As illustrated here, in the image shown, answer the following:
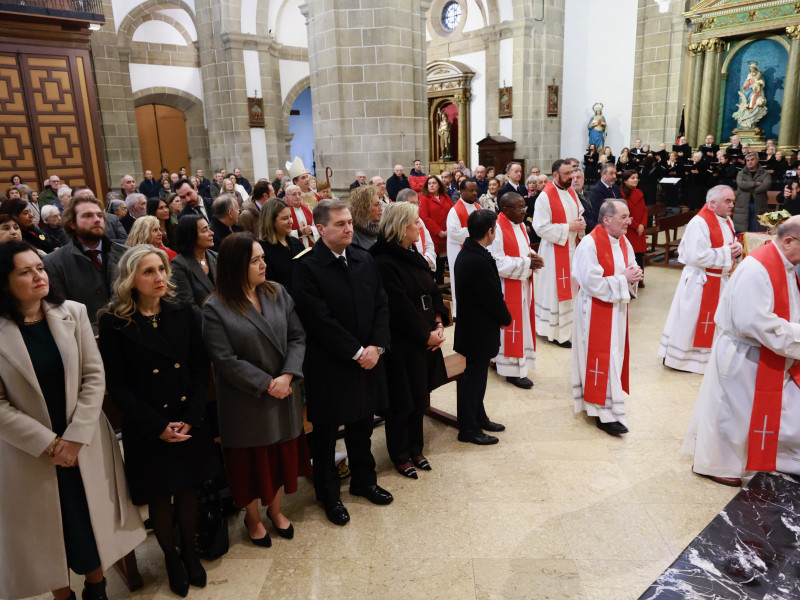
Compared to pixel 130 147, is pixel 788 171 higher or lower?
lower

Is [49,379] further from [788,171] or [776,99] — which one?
[776,99]

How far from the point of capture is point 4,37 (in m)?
10.3

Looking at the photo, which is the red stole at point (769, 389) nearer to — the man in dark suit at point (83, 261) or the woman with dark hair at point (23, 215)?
the man in dark suit at point (83, 261)

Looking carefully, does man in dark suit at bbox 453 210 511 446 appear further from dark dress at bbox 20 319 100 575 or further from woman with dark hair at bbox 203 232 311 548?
dark dress at bbox 20 319 100 575

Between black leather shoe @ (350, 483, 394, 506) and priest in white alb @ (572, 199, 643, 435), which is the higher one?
priest in white alb @ (572, 199, 643, 435)

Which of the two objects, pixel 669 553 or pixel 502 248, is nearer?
pixel 669 553

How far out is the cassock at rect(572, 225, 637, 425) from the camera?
157 inches

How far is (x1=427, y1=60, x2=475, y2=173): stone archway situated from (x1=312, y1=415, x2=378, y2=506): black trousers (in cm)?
1452

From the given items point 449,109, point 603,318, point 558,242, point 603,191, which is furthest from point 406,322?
point 449,109

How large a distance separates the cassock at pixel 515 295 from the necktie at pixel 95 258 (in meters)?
3.07

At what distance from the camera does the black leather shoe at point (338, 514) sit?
124 inches

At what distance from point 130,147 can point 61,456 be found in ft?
45.8

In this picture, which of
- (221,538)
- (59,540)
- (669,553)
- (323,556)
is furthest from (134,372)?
(669,553)

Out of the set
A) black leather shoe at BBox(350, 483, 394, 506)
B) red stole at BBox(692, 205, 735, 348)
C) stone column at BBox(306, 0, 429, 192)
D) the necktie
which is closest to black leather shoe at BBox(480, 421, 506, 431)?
black leather shoe at BBox(350, 483, 394, 506)
